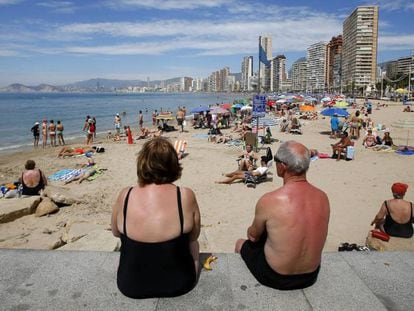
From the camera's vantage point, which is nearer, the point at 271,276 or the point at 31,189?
the point at 271,276

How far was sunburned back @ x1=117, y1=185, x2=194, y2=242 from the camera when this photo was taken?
219cm

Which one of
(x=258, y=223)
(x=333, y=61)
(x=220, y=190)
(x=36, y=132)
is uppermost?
(x=333, y=61)

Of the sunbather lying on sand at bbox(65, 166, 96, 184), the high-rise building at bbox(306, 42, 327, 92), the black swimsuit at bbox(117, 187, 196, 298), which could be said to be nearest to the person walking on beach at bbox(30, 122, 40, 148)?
the sunbather lying on sand at bbox(65, 166, 96, 184)

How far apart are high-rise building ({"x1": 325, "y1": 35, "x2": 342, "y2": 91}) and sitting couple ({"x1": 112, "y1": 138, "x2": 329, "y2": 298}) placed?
156384mm

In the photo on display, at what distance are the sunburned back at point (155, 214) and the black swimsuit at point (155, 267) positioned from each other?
0.03 meters

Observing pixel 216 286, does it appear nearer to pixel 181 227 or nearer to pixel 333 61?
pixel 181 227

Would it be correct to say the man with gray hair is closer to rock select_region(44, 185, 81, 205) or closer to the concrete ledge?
the concrete ledge

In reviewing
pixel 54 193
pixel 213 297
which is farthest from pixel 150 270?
pixel 54 193

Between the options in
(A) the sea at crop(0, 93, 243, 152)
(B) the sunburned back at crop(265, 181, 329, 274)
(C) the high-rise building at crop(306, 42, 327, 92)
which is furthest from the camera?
(C) the high-rise building at crop(306, 42, 327, 92)

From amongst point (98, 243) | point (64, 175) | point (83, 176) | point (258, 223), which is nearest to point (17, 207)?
point (98, 243)

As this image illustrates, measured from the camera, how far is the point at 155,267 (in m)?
2.22

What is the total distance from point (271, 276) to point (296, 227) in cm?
41

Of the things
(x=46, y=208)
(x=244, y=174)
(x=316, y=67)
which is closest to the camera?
(x=46, y=208)

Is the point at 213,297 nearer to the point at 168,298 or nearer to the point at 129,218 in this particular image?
the point at 168,298
